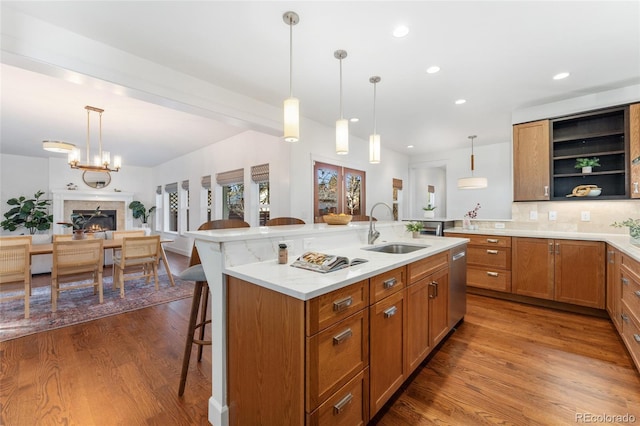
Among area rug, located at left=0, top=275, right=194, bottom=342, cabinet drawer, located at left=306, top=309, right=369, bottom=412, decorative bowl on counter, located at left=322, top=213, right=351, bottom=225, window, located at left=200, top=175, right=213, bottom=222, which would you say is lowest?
area rug, located at left=0, top=275, right=194, bottom=342

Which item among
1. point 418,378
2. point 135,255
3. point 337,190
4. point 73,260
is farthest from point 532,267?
point 73,260

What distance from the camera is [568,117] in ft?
11.1

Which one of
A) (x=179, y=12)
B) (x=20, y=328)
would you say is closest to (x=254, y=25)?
(x=179, y=12)

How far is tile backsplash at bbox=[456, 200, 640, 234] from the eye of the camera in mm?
3168

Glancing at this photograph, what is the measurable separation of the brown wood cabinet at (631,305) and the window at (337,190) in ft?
11.3

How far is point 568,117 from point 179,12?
4419 millimetres

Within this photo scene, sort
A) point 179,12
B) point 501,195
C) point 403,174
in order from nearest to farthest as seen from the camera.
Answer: point 179,12, point 501,195, point 403,174

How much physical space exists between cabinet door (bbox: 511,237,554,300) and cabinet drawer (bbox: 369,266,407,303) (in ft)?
8.41

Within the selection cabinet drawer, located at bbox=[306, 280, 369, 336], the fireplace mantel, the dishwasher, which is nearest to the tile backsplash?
the dishwasher

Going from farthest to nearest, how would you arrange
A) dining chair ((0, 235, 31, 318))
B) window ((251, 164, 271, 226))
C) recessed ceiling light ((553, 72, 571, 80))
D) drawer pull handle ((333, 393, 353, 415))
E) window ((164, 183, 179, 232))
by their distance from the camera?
window ((164, 183, 179, 232))
window ((251, 164, 271, 226))
dining chair ((0, 235, 31, 318))
recessed ceiling light ((553, 72, 571, 80))
drawer pull handle ((333, 393, 353, 415))

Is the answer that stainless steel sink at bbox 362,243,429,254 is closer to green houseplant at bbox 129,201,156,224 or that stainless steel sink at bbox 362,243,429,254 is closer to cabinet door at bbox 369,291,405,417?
cabinet door at bbox 369,291,405,417

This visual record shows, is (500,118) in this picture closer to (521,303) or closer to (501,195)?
(501,195)

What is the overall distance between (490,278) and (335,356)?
10.7ft

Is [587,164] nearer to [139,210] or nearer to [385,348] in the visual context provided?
[385,348]
